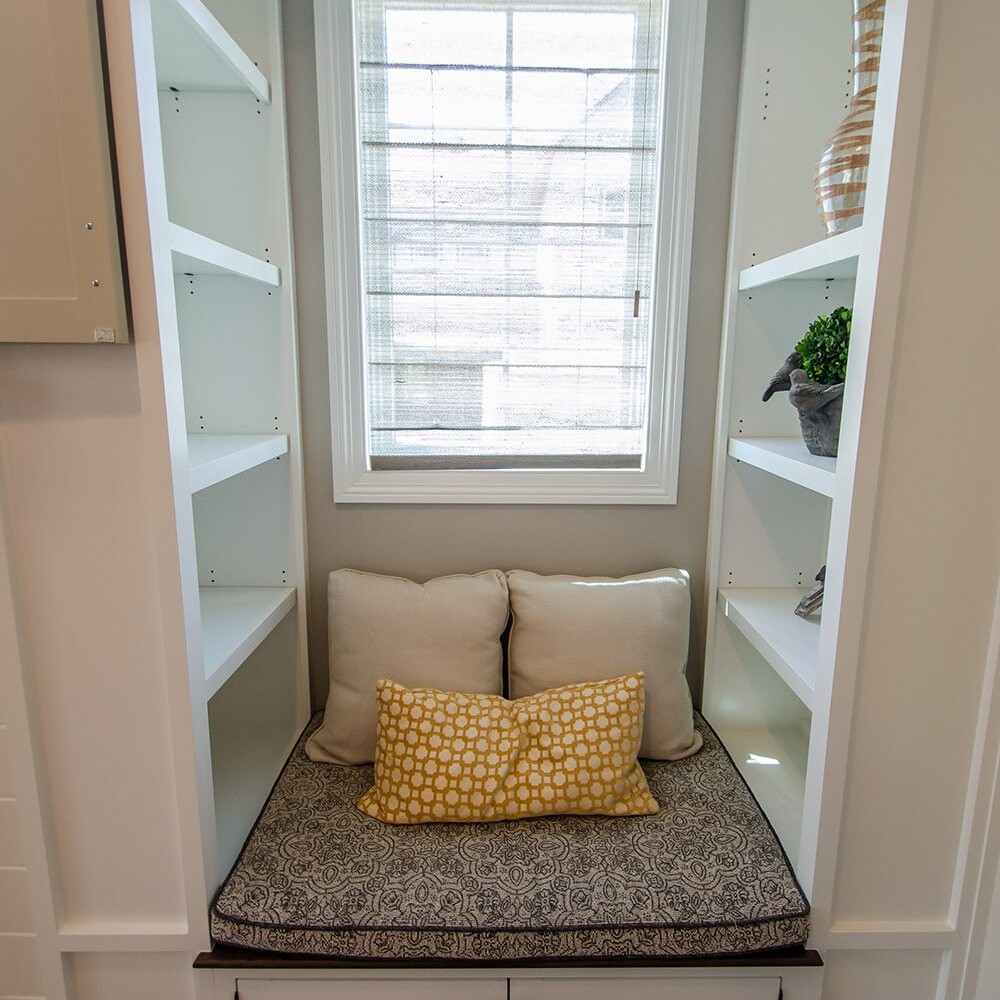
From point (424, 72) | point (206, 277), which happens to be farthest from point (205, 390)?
point (424, 72)

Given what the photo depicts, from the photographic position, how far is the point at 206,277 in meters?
1.52

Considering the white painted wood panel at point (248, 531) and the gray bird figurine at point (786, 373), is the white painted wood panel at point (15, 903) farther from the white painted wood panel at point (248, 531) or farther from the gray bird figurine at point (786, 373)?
the gray bird figurine at point (786, 373)

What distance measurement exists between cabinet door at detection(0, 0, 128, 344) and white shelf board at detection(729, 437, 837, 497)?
1068 millimetres

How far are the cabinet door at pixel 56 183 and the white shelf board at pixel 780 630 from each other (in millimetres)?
1210

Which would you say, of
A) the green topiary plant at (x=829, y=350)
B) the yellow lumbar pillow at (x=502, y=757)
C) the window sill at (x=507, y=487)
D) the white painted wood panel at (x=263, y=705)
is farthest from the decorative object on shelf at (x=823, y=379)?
the white painted wood panel at (x=263, y=705)

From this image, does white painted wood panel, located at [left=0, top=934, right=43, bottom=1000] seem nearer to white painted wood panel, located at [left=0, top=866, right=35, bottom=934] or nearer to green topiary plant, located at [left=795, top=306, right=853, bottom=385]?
white painted wood panel, located at [left=0, top=866, right=35, bottom=934]

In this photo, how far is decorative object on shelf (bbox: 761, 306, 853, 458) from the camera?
1.21 m

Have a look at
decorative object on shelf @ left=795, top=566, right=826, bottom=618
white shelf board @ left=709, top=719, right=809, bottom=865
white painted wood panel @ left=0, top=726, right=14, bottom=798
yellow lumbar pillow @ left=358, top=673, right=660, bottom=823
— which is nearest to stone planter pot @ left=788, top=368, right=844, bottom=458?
decorative object on shelf @ left=795, top=566, right=826, bottom=618

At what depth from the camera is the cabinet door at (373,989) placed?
3.77ft

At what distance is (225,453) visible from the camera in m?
1.26

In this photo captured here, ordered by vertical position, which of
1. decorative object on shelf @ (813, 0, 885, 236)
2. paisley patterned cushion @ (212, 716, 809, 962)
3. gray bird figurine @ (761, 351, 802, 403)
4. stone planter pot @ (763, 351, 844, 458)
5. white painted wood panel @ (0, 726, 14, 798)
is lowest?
paisley patterned cushion @ (212, 716, 809, 962)

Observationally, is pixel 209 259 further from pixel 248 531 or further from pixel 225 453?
pixel 248 531

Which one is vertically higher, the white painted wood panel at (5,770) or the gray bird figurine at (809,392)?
the gray bird figurine at (809,392)

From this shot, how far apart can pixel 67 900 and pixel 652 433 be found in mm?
1467
